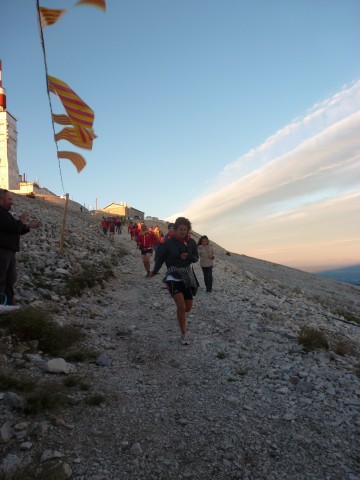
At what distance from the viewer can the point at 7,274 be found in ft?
22.1

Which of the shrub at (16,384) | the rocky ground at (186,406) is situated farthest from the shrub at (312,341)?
the shrub at (16,384)

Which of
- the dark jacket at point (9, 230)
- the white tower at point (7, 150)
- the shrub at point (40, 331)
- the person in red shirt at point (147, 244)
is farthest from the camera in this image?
the white tower at point (7, 150)

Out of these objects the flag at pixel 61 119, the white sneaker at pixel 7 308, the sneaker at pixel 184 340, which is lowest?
the sneaker at pixel 184 340

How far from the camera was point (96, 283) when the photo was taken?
11820 mm

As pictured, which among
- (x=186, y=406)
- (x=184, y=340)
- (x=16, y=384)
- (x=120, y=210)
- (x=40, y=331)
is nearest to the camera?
(x=16, y=384)

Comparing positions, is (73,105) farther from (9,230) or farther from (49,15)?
(9,230)

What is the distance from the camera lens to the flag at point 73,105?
11.4m

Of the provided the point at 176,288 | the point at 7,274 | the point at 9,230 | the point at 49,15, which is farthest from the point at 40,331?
the point at 49,15

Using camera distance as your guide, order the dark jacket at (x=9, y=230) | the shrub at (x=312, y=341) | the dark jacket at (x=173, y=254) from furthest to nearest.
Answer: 1. the shrub at (x=312, y=341)
2. the dark jacket at (x=173, y=254)
3. the dark jacket at (x=9, y=230)

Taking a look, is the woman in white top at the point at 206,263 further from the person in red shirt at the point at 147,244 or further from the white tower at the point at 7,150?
the white tower at the point at 7,150

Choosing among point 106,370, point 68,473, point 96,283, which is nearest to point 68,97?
point 96,283

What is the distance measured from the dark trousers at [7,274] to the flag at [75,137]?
7.11 m

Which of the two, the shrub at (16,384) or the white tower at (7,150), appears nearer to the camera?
the shrub at (16,384)

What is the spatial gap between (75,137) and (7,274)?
7437mm
